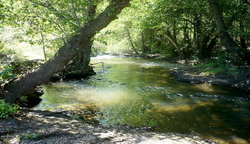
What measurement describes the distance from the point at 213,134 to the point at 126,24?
3841cm

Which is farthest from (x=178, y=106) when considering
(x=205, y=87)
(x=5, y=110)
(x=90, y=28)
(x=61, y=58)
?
(x=5, y=110)

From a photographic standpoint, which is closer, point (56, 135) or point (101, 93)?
point (56, 135)

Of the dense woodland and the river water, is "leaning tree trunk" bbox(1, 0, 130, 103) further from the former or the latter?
the river water

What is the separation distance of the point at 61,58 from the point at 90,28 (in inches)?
78.0

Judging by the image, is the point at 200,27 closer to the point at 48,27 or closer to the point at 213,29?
the point at 213,29

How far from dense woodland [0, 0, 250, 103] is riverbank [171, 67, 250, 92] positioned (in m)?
1.37

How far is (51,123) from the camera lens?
7.51 metres

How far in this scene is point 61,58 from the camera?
10.2 m

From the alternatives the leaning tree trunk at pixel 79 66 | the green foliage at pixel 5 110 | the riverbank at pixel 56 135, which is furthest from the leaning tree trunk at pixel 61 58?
the leaning tree trunk at pixel 79 66

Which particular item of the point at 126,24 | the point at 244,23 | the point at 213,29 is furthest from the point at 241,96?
the point at 126,24

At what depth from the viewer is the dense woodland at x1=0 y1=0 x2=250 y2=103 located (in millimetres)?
9805

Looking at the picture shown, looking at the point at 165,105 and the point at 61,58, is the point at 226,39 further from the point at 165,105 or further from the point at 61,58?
the point at 61,58

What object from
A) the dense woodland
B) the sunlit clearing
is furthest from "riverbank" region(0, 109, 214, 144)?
the sunlit clearing

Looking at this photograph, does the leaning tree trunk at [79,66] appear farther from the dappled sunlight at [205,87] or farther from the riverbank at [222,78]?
the riverbank at [222,78]
